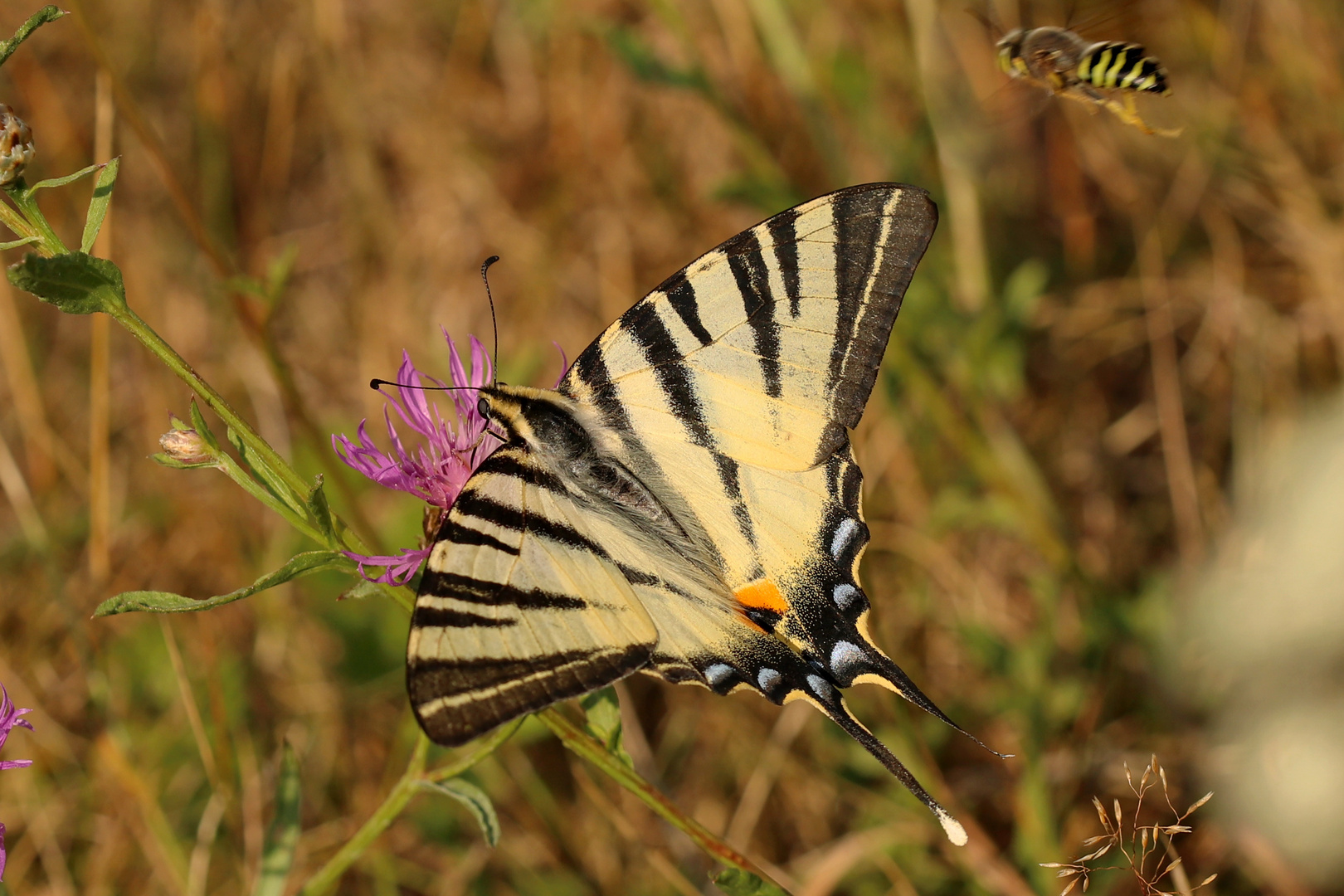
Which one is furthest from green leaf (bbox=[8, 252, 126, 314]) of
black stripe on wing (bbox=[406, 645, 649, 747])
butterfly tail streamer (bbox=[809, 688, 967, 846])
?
butterfly tail streamer (bbox=[809, 688, 967, 846])

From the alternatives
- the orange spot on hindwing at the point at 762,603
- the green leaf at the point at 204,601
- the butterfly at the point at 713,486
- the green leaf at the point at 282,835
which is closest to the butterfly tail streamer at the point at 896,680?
the butterfly at the point at 713,486

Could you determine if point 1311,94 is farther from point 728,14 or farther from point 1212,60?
point 728,14

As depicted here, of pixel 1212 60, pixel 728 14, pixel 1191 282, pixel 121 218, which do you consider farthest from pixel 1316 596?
pixel 121 218

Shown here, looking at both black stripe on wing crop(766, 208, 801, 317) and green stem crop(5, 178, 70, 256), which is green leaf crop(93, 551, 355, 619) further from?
black stripe on wing crop(766, 208, 801, 317)

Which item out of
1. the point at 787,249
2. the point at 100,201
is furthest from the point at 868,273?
the point at 100,201

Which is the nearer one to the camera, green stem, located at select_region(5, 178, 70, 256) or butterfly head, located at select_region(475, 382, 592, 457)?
green stem, located at select_region(5, 178, 70, 256)

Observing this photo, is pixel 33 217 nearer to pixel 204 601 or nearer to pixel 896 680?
pixel 204 601

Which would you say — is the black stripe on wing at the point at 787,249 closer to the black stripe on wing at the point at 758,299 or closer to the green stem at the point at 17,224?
the black stripe on wing at the point at 758,299
